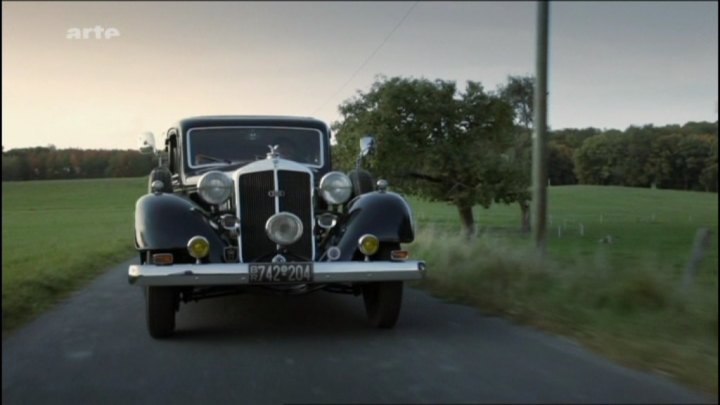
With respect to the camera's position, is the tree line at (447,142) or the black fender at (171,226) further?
the tree line at (447,142)

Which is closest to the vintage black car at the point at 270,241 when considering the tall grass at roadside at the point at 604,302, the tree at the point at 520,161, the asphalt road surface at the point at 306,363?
the asphalt road surface at the point at 306,363

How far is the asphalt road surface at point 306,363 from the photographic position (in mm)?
4367

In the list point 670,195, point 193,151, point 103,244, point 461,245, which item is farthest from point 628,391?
point 670,195

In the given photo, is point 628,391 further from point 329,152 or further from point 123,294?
point 123,294

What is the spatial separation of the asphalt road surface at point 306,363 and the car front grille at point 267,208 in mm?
746

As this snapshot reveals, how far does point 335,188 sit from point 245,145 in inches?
68.0

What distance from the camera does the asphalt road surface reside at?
4.37m

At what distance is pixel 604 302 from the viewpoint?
7.33 m

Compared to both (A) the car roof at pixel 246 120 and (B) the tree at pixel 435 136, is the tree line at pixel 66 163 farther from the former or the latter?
(B) the tree at pixel 435 136

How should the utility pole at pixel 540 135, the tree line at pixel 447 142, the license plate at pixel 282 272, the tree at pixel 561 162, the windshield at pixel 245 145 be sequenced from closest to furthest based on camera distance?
the license plate at pixel 282 272 → the windshield at pixel 245 145 → the utility pole at pixel 540 135 → the tree line at pixel 447 142 → the tree at pixel 561 162

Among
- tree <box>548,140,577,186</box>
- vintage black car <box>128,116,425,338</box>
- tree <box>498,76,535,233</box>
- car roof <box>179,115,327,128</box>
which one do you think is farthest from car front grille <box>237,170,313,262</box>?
tree <box>548,140,577,186</box>

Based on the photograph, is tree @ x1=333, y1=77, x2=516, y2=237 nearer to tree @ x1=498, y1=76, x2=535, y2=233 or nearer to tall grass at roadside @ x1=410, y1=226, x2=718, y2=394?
tree @ x1=498, y1=76, x2=535, y2=233

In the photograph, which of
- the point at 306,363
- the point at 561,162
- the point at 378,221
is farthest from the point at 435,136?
the point at 561,162

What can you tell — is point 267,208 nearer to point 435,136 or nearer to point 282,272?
point 282,272
